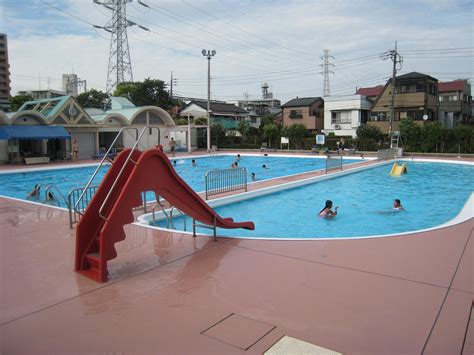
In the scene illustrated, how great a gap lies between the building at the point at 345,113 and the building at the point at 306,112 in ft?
5.85

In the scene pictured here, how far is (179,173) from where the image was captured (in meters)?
23.7

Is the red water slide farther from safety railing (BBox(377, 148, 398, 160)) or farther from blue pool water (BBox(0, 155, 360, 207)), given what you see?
safety railing (BBox(377, 148, 398, 160))

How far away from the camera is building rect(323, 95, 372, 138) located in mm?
47562

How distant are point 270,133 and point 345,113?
41.3 feet

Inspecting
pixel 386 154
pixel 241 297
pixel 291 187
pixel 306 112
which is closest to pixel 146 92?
pixel 306 112

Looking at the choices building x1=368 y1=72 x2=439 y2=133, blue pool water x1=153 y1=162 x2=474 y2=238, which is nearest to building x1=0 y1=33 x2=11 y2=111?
blue pool water x1=153 y1=162 x2=474 y2=238

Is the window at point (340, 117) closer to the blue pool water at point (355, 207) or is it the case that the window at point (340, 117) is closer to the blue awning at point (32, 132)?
the blue pool water at point (355, 207)

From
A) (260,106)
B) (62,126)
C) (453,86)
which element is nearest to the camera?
(62,126)

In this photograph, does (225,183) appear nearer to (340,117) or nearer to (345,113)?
(345,113)

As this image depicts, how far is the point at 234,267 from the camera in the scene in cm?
615

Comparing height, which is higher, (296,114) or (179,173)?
(296,114)

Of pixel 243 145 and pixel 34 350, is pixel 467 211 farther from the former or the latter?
pixel 243 145

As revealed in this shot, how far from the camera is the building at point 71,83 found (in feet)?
268

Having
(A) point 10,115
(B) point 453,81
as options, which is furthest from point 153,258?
(B) point 453,81
